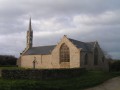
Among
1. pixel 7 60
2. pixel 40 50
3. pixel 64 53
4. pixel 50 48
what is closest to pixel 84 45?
pixel 64 53

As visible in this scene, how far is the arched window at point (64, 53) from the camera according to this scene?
168 feet

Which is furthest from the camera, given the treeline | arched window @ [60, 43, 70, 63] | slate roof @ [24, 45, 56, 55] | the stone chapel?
the treeline

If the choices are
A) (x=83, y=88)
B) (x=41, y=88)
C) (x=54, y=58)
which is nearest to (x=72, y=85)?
(x=83, y=88)

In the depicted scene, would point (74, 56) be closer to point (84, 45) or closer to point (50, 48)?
point (84, 45)

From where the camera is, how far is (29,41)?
3044 inches

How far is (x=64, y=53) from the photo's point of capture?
51.6 metres

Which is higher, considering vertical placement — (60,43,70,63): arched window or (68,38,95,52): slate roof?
(68,38,95,52): slate roof

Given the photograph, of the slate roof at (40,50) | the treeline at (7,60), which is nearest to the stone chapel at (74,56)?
the slate roof at (40,50)

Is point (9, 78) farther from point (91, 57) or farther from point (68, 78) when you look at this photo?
point (91, 57)

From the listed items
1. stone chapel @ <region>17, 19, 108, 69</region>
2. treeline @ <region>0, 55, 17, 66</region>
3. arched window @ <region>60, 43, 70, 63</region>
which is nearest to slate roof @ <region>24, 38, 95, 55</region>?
stone chapel @ <region>17, 19, 108, 69</region>

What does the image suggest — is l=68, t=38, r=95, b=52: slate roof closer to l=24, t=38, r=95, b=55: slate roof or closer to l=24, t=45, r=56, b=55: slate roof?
l=24, t=38, r=95, b=55: slate roof

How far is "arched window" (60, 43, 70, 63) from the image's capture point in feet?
168

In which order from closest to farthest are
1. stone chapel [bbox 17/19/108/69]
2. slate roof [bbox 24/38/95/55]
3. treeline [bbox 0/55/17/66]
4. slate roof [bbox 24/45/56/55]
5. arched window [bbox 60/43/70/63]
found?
stone chapel [bbox 17/19/108/69]
arched window [bbox 60/43/70/63]
slate roof [bbox 24/38/95/55]
slate roof [bbox 24/45/56/55]
treeline [bbox 0/55/17/66]

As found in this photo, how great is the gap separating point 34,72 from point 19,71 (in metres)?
1.72
